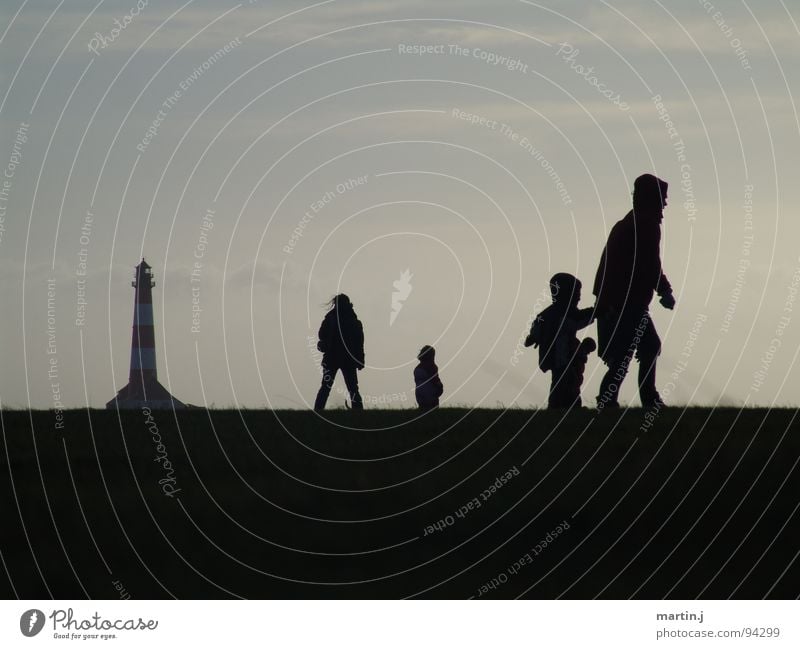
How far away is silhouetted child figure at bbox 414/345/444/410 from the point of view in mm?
22062

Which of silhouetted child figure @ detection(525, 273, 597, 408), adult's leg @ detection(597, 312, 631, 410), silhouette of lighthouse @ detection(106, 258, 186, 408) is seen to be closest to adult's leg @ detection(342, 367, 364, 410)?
silhouetted child figure @ detection(525, 273, 597, 408)

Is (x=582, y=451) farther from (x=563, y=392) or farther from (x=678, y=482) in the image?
(x=563, y=392)

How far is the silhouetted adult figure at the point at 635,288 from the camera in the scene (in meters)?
17.3

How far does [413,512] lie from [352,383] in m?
10.6

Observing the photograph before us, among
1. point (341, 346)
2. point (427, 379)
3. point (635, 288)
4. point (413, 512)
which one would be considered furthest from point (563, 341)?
point (413, 512)

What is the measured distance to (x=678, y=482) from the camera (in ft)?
42.5

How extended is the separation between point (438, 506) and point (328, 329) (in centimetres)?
1058

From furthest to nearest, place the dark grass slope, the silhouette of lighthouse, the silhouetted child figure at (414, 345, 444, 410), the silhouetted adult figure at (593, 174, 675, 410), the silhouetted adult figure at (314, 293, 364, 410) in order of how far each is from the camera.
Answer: the silhouette of lighthouse → the silhouetted adult figure at (314, 293, 364, 410) → the silhouetted child figure at (414, 345, 444, 410) → the silhouetted adult figure at (593, 174, 675, 410) → the dark grass slope

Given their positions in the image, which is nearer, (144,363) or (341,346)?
(341,346)

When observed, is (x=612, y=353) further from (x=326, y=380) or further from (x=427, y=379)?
(x=326, y=380)

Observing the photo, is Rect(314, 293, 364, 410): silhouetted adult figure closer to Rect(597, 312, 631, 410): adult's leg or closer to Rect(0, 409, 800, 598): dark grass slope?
Rect(597, 312, 631, 410): adult's leg

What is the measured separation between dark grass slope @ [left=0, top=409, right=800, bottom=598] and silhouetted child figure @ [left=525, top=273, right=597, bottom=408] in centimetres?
316

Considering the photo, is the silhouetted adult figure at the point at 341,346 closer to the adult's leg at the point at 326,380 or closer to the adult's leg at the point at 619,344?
the adult's leg at the point at 326,380

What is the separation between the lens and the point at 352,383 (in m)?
22.8
